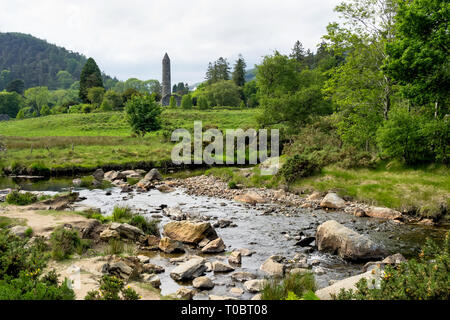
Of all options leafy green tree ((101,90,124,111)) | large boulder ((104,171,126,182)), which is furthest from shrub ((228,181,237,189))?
leafy green tree ((101,90,124,111))

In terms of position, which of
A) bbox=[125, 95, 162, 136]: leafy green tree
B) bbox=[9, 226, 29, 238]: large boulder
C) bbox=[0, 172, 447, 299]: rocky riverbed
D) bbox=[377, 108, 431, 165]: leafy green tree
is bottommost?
bbox=[0, 172, 447, 299]: rocky riverbed

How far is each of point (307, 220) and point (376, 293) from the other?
11.3 metres

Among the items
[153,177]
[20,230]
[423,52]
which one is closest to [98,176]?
[153,177]

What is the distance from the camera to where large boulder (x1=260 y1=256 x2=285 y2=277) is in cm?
1016

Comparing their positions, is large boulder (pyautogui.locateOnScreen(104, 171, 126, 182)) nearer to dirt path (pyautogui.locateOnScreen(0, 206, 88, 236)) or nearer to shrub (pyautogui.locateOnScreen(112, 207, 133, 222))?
dirt path (pyautogui.locateOnScreen(0, 206, 88, 236))

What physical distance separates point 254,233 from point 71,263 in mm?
7889

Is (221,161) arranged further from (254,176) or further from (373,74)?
(373,74)

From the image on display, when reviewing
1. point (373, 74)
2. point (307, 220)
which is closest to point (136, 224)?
point (307, 220)

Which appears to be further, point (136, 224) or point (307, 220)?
point (307, 220)

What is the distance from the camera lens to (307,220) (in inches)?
670

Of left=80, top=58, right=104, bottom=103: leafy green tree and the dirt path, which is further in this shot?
left=80, top=58, right=104, bottom=103: leafy green tree

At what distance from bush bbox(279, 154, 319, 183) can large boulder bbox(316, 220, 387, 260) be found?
11.7 meters
